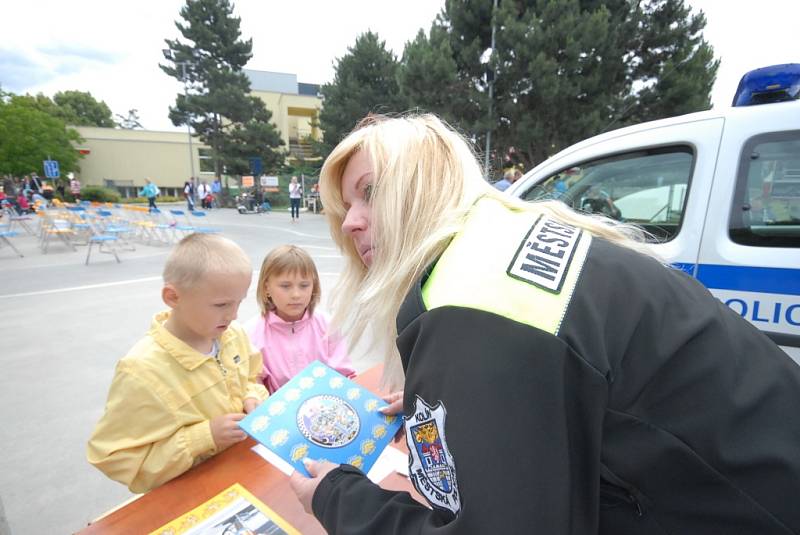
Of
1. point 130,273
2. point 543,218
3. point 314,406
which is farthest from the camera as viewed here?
point 130,273

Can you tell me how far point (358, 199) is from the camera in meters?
1.00

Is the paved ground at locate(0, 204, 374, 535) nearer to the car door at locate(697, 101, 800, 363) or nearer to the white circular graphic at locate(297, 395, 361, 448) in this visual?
A: the white circular graphic at locate(297, 395, 361, 448)

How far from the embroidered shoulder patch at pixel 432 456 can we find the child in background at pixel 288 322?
1.46 meters

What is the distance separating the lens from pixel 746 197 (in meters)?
2.16

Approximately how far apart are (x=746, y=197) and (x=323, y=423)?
7.97 feet

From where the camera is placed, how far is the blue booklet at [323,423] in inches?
41.0

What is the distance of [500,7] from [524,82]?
2.54 metres

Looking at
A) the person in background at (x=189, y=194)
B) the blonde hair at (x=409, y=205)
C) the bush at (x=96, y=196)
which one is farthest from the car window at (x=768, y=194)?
the bush at (x=96, y=196)

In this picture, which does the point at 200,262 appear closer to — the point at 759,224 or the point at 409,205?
the point at 409,205

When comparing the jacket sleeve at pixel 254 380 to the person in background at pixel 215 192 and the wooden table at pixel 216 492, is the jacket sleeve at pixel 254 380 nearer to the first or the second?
the wooden table at pixel 216 492

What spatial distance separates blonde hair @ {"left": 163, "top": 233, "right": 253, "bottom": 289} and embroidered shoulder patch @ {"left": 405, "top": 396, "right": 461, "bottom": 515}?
1.03m

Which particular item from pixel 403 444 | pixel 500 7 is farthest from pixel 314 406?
pixel 500 7

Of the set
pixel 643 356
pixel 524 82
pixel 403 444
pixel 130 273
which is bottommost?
pixel 130 273

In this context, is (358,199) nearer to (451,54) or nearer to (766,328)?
(766,328)
